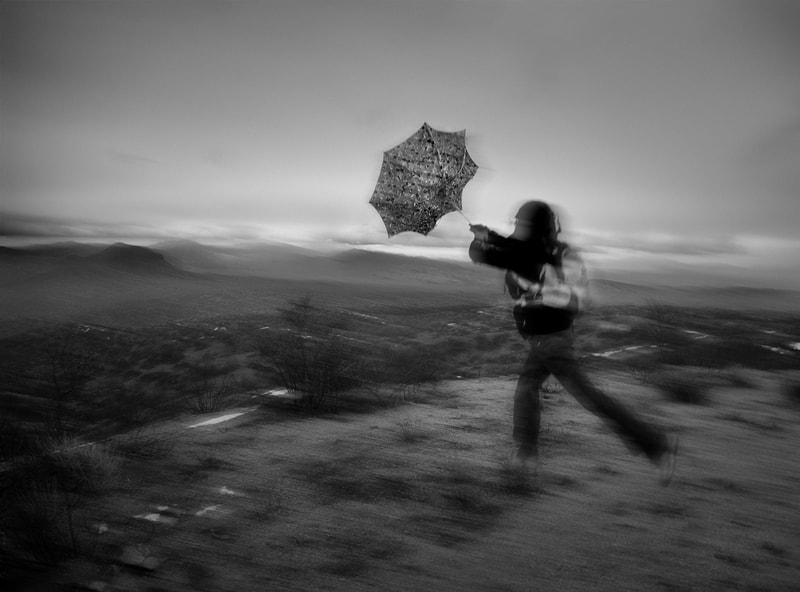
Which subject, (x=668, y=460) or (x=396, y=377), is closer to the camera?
(x=668, y=460)

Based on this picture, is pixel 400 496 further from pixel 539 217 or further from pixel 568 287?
pixel 539 217

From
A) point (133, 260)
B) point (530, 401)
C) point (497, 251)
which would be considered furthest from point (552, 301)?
point (133, 260)

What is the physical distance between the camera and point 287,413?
5.37 metres

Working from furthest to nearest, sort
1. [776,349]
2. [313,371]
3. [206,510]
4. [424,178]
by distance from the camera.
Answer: [776,349] → [313,371] → [424,178] → [206,510]

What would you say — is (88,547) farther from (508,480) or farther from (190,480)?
(508,480)

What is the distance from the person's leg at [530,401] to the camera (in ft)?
10.8

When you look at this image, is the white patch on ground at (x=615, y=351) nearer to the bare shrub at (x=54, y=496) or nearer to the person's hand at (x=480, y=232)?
the person's hand at (x=480, y=232)

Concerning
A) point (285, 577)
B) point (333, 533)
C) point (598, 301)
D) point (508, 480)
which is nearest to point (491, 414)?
point (508, 480)

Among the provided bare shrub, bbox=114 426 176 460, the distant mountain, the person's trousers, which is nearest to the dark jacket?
the person's trousers

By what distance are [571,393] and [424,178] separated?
7.40 feet

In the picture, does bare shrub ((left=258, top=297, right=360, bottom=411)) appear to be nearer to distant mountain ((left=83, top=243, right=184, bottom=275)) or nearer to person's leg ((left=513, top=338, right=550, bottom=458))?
person's leg ((left=513, top=338, right=550, bottom=458))

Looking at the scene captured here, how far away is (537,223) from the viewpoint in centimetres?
321

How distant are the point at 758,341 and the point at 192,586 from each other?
608 inches

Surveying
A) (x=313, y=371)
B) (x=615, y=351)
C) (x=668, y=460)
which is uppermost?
(x=668, y=460)
